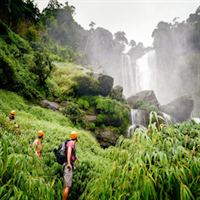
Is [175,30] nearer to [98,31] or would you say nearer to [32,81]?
[98,31]

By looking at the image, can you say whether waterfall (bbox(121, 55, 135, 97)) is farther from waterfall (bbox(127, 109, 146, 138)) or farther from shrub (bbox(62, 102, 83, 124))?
shrub (bbox(62, 102, 83, 124))

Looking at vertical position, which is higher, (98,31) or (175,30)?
(98,31)

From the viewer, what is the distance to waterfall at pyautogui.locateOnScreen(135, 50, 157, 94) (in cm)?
3338

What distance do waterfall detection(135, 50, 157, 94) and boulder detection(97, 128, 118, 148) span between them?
24.4 metres

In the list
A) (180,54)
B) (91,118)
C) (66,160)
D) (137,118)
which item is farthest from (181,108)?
(66,160)

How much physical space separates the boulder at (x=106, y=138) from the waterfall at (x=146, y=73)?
24.4 metres

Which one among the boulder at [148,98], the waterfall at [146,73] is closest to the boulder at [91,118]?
the boulder at [148,98]

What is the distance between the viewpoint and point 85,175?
343cm

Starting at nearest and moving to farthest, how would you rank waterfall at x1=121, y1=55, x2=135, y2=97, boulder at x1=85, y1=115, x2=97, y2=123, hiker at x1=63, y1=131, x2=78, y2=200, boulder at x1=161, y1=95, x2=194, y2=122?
hiker at x1=63, y1=131, x2=78, y2=200 → boulder at x1=85, y1=115, x2=97, y2=123 → boulder at x1=161, y1=95, x2=194, y2=122 → waterfall at x1=121, y1=55, x2=135, y2=97

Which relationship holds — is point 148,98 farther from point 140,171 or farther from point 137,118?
point 140,171

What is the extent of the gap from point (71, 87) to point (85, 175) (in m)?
11.5

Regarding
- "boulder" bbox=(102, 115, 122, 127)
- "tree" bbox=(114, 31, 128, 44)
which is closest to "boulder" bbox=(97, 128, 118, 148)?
"boulder" bbox=(102, 115, 122, 127)

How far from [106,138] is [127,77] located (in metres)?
29.7

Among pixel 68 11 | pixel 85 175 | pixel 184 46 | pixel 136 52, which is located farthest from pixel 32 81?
pixel 136 52
